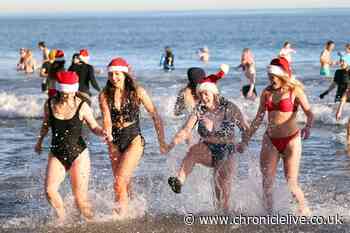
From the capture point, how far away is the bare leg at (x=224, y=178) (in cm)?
726

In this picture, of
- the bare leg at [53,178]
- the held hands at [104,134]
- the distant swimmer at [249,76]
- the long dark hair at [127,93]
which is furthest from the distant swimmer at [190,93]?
the distant swimmer at [249,76]

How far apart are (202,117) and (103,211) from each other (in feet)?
5.46

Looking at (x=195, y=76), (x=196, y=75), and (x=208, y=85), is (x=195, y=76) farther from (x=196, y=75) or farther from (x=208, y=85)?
(x=208, y=85)

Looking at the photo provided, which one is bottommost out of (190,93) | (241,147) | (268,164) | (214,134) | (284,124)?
(268,164)

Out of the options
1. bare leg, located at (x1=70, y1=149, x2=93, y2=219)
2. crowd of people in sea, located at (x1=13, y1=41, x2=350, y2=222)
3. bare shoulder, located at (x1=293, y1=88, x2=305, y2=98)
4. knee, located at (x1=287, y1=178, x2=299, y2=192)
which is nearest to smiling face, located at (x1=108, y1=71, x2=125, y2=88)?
crowd of people in sea, located at (x1=13, y1=41, x2=350, y2=222)

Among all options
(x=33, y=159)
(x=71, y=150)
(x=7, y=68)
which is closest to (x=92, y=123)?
(x=71, y=150)

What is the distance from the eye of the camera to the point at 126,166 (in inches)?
283

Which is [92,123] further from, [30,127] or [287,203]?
[30,127]

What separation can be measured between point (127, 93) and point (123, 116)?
0.81 feet

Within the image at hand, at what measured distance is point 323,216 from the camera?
7.56 meters

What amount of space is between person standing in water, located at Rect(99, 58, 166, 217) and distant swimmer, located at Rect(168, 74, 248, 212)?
444 mm

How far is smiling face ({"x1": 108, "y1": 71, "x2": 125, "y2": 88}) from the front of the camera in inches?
283

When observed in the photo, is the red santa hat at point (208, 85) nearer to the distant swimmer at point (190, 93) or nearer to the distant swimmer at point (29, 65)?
the distant swimmer at point (190, 93)

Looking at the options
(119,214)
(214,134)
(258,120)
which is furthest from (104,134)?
(258,120)
